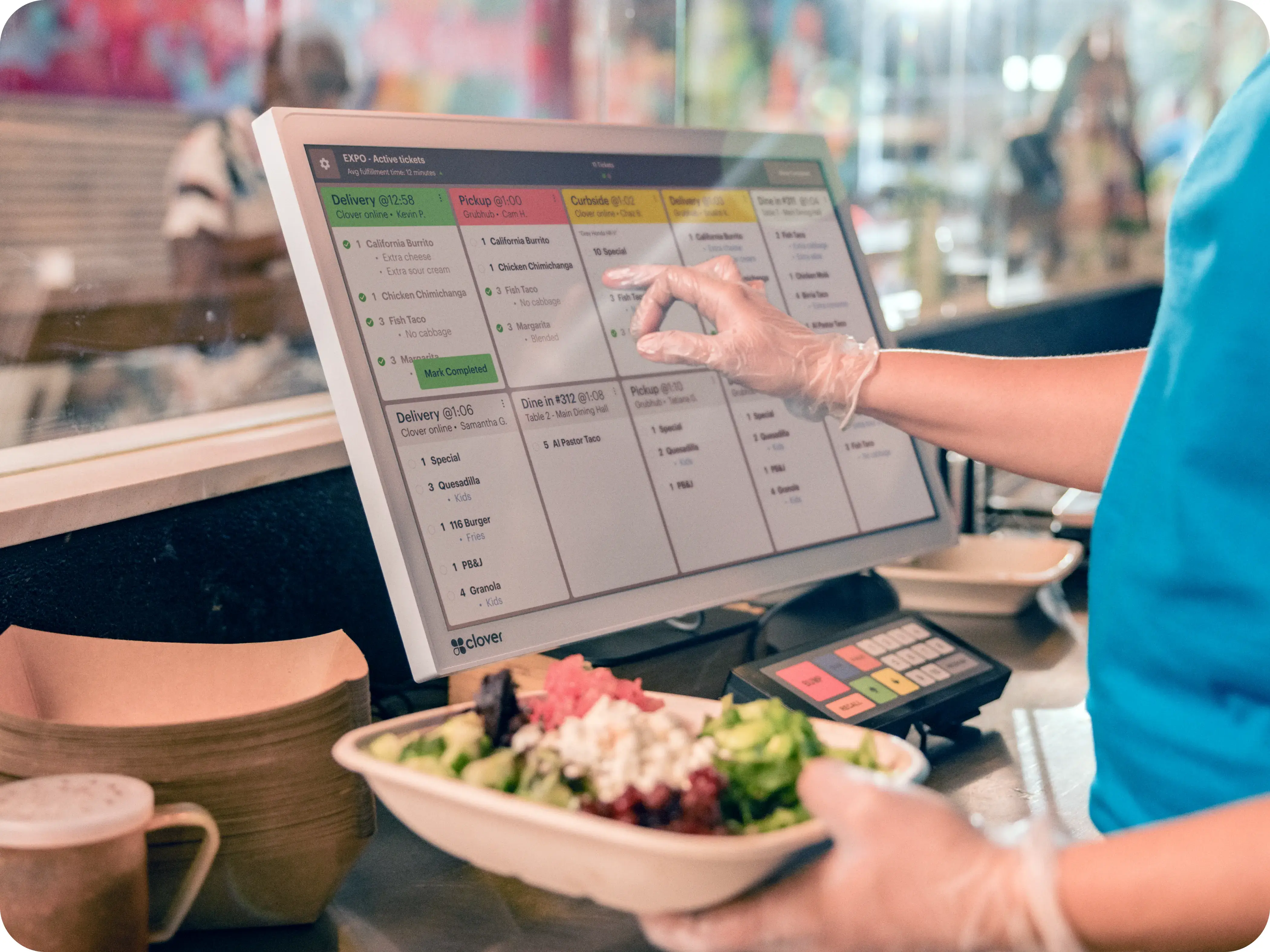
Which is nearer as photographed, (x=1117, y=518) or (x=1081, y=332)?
(x=1117, y=518)

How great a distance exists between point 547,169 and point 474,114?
1.43m

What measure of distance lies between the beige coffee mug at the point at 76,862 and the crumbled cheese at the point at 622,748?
232mm

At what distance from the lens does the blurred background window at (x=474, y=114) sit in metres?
2.41

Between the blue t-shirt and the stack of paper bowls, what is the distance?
24.4 inches

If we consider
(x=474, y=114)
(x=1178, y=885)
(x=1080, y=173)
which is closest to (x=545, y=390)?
(x=1178, y=885)

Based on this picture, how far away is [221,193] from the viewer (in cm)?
383

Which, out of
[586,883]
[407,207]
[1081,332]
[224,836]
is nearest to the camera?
[586,883]

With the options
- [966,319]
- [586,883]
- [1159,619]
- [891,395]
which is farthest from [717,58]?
[586,883]

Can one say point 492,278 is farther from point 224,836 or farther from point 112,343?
point 112,343

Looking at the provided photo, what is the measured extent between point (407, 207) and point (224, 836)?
584 mm

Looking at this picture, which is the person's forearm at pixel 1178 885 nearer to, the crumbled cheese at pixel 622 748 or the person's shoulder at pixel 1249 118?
the crumbled cheese at pixel 622 748

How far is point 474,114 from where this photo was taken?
2.49 metres

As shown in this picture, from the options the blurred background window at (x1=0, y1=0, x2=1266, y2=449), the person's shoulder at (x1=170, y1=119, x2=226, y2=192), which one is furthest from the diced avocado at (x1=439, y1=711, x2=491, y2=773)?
the person's shoulder at (x1=170, y1=119, x2=226, y2=192)

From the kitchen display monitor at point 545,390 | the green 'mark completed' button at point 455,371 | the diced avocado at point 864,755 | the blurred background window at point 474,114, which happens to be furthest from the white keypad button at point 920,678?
the blurred background window at point 474,114
